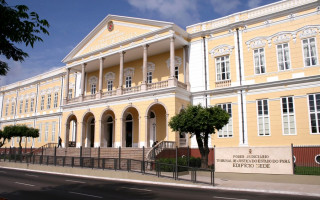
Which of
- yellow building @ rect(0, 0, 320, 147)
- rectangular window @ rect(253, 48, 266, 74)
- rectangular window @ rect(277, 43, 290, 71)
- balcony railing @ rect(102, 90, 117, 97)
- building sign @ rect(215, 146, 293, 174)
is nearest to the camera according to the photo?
building sign @ rect(215, 146, 293, 174)

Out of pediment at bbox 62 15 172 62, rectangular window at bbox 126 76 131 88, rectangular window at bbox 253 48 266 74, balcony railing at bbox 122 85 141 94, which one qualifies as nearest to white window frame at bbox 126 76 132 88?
rectangular window at bbox 126 76 131 88

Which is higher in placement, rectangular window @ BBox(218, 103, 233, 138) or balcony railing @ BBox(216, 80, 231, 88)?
balcony railing @ BBox(216, 80, 231, 88)

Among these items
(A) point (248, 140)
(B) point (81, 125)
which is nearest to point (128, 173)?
(A) point (248, 140)

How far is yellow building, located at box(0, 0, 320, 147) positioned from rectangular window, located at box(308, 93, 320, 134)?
63 mm

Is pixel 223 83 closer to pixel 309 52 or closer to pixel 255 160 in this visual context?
pixel 309 52

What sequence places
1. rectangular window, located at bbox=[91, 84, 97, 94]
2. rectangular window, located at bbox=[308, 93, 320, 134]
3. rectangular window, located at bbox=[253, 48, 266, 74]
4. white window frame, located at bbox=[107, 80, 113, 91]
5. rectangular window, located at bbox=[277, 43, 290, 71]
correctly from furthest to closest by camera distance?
1. rectangular window, located at bbox=[91, 84, 97, 94]
2. white window frame, located at bbox=[107, 80, 113, 91]
3. rectangular window, located at bbox=[253, 48, 266, 74]
4. rectangular window, located at bbox=[277, 43, 290, 71]
5. rectangular window, located at bbox=[308, 93, 320, 134]

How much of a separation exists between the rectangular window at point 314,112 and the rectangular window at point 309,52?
2437 mm

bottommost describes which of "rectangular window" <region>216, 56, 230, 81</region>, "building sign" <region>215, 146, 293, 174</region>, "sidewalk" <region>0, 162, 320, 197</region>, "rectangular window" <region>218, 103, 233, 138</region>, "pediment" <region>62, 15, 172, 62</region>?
"sidewalk" <region>0, 162, 320, 197</region>

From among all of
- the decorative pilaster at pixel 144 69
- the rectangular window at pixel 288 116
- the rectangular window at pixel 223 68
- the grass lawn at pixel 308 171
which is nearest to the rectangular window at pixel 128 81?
the decorative pilaster at pixel 144 69

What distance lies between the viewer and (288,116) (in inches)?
830

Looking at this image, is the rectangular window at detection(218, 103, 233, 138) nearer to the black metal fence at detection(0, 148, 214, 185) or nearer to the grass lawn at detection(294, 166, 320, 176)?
the black metal fence at detection(0, 148, 214, 185)

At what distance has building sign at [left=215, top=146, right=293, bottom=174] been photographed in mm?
15156

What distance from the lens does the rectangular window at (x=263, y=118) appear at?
71.9 feet

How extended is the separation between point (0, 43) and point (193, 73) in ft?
67.6
